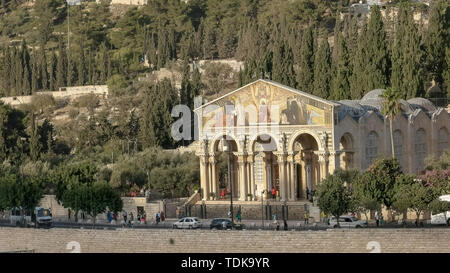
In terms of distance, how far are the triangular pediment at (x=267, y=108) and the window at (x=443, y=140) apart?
397 inches

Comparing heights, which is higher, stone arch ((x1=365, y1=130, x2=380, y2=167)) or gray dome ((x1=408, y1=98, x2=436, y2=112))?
gray dome ((x1=408, y1=98, x2=436, y2=112))

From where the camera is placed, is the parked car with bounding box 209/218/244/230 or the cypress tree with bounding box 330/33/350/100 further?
the cypress tree with bounding box 330/33/350/100

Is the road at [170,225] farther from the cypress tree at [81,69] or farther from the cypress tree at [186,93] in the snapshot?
the cypress tree at [81,69]

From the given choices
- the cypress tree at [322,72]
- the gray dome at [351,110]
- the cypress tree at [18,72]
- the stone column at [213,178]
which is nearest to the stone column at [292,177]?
the gray dome at [351,110]

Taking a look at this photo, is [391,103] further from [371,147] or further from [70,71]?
[70,71]

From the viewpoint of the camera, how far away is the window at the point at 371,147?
64.2 meters

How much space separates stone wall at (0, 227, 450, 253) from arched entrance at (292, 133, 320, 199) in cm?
1577

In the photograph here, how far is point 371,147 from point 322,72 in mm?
13140

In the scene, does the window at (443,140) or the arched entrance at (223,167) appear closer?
the arched entrance at (223,167)

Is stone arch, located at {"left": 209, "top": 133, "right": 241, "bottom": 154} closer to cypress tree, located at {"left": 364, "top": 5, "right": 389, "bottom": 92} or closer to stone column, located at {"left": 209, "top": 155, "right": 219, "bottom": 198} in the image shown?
stone column, located at {"left": 209, "top": 155, "right": 219, "bottom": 198}

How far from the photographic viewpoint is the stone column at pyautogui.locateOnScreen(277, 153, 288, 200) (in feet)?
208

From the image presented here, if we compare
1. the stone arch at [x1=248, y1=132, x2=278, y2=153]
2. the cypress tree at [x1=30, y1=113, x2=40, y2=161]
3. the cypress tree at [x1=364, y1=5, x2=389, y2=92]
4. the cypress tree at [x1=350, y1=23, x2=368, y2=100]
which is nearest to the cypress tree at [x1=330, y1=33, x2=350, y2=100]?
the cypress tree at [x1=350, y1=23, x2=368, y2=100]

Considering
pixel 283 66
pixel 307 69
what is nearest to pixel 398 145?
pixel 307 69

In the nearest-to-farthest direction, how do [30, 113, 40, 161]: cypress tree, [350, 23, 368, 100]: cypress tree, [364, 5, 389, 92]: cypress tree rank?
1. [364, 5, 389, 92]: cypress tree
2. [350, 23, 368, 100]: cypress tree
3. [30, 113, 40, 161]: cypress tree
